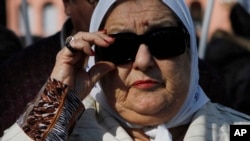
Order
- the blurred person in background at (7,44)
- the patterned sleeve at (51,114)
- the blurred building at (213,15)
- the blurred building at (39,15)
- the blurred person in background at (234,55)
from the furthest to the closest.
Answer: the blurred building at (39,15)
the blurred building at (213,15)
the blurred person in background at (234,55)
the blurred person in background at (7,44)
the patterned sleeve at (51,114)

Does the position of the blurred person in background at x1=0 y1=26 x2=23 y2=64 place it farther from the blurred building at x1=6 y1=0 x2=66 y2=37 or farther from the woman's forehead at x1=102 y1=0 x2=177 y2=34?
the blurred building at x1=6 y1=0 x2=66 y2=37

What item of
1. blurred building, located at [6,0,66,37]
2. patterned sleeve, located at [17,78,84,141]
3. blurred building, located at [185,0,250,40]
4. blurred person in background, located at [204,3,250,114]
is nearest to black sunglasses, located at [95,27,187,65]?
patterned sleeve, located at [17,78,84,141]

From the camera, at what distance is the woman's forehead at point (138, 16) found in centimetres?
398

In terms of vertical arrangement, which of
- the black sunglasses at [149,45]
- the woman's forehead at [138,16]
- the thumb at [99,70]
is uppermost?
the woman's forehead at [138,16]

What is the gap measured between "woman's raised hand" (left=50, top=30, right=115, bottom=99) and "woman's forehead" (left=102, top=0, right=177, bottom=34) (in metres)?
0.08

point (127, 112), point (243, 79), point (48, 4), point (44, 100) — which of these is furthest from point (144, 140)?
point (48, 4)

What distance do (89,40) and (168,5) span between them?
37cm

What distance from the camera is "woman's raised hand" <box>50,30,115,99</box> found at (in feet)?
13.0

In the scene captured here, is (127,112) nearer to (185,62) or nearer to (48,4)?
(185,62)

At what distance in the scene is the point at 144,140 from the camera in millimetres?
4133

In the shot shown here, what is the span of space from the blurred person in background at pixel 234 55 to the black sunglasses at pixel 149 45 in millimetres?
2993

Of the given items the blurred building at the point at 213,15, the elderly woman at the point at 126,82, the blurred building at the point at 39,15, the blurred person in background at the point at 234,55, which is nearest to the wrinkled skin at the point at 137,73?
the elderly woman at the point at 126,82

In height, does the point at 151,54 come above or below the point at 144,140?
above

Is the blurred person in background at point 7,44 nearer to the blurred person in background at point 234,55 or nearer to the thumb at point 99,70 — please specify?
the blurred person in background at point 234,55
